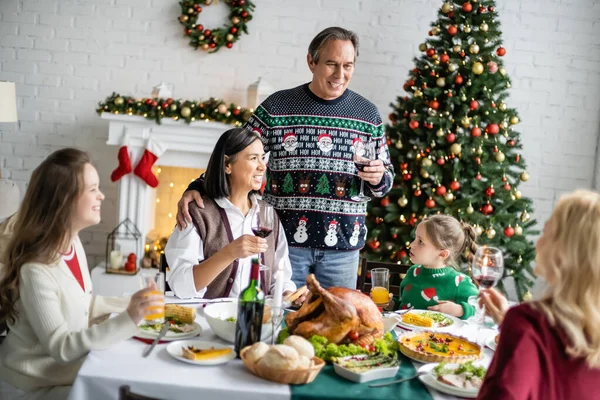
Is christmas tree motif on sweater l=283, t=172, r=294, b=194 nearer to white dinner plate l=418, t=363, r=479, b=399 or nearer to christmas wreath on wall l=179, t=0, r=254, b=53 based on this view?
white dinner plate l=418, t=363, r=479, b=399

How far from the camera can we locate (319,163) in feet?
9.76

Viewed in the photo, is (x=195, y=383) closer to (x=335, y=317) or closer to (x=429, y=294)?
(x=335, y=317)

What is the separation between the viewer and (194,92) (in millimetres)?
5434

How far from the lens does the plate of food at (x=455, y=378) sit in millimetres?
1698

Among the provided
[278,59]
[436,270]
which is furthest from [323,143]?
[278,59]

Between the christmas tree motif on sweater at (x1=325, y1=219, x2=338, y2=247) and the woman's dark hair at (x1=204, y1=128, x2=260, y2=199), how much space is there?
56 cm

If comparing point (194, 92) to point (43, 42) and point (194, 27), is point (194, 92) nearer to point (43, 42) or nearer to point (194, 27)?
point (194, 27)

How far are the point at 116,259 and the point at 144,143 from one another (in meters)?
0.91

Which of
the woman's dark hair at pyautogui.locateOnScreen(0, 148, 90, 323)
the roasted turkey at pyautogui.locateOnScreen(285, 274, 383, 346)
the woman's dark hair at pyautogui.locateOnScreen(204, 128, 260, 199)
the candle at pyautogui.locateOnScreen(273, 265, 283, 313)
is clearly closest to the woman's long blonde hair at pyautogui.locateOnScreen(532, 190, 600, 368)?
the roasted turkey at pyautogui.locateOnScreen(285, 274, 383, 346)

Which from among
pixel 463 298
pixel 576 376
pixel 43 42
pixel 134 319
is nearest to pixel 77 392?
A: pixel 134 319

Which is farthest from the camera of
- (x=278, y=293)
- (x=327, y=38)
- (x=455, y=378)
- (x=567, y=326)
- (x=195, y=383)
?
(x=327, y=38)

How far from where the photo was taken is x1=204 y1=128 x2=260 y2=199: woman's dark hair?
2616mm

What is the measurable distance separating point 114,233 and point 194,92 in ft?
4.22

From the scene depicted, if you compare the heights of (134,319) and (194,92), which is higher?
(194,92)
